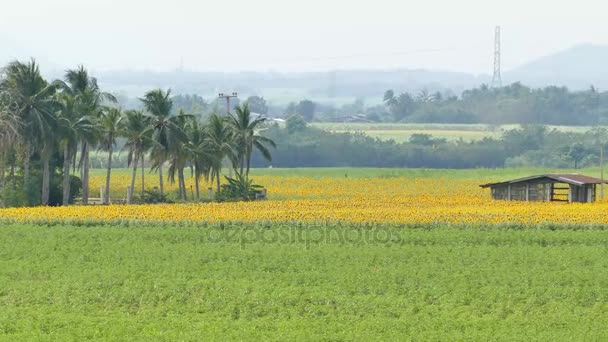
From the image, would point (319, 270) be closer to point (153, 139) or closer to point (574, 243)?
point (574, 243)

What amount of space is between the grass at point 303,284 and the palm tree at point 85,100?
26.5m

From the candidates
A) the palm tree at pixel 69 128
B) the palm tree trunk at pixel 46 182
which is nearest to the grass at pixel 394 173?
the palm tree at pixel 69 128

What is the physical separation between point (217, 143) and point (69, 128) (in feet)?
48.0

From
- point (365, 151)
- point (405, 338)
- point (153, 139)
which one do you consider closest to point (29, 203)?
point (153, 139)

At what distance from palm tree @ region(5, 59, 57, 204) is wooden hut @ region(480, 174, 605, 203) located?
32.6 meters

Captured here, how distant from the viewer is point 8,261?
49.4 m

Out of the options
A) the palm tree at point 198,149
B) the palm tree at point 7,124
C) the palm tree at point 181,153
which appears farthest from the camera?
the palm tree at point 198,149

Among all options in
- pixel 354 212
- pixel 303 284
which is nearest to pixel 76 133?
pixel 354 212

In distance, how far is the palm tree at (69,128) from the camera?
8288 centimetres

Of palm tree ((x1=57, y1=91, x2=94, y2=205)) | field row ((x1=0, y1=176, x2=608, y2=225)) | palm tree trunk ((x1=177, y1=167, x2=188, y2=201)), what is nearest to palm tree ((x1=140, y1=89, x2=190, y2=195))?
palm tree trunk ((x1=177, y1=167, x2=188, y2=201))

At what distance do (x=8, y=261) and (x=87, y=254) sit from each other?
11.8ft

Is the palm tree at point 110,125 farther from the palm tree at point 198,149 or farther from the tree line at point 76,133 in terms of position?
the palm tree at point 198,149

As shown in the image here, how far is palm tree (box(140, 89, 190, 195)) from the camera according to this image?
89062 millimetres

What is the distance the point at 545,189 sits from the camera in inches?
3383
